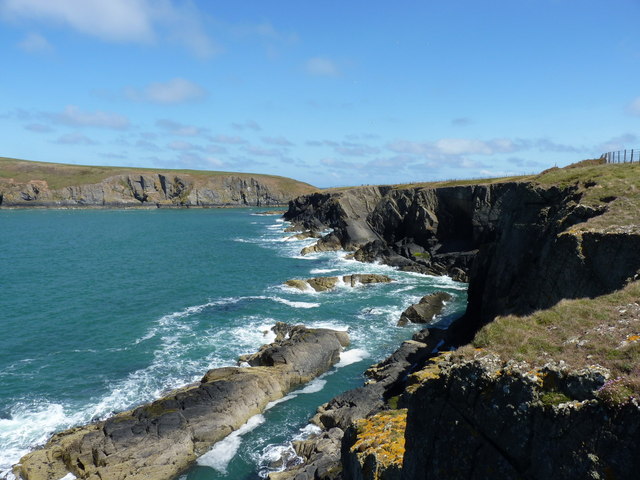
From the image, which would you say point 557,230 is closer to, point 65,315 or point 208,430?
point 208,430

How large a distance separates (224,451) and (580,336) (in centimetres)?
1788

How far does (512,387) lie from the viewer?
30.1 ft

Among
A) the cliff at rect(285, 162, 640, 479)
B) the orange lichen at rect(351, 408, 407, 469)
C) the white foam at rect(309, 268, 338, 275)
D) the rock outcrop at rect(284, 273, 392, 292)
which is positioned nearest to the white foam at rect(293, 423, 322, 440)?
the cliff at rect(285, 162, 640, 479)

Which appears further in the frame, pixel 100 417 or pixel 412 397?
pixel 100 417

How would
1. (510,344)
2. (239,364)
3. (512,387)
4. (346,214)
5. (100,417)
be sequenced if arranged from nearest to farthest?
(512,387) → (510,344) → (100,417) → (239,364) → (346,214)

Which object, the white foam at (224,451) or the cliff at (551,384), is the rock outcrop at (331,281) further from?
the white foam at (224,451)

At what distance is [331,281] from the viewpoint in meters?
52.3

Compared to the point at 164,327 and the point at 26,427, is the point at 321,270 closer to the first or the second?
the point at 164,327

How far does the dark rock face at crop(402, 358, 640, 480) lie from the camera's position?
7.65 metres

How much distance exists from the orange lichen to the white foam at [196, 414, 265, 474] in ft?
29.9

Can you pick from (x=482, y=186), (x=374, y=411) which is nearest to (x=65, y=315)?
(x=374, y=411)

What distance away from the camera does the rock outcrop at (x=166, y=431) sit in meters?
19.5

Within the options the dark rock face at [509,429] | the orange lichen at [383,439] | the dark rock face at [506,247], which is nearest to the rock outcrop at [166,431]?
the orange lichen at [383,439]

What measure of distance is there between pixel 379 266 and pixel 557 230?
39.7 metres
